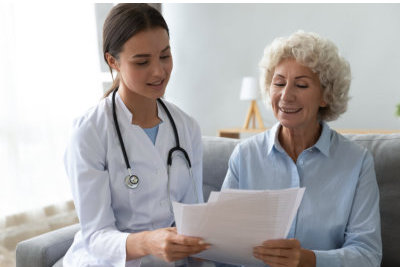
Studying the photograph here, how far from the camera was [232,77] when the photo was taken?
5.19m

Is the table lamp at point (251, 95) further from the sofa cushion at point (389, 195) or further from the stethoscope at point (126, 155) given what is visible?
the stethoscope at point (126, 155)

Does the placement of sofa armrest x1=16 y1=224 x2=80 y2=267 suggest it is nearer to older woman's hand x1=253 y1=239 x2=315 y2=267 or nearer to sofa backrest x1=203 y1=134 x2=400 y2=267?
older woman's hand x1=253 y1=239 x2=315 y2=267

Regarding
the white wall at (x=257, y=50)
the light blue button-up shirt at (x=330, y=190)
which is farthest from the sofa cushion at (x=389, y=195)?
the white wall at (x=257, y=50)

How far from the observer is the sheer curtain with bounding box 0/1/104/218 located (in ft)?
10.5

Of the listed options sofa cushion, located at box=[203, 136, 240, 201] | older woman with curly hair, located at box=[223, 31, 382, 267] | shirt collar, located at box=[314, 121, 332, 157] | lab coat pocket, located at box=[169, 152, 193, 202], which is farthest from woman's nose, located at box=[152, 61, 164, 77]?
sofa cushion, located at box=[203, 136, 240, 201]

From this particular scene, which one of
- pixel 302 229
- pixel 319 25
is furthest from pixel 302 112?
pixel 319 25

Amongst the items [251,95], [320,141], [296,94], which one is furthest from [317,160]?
[251,95]

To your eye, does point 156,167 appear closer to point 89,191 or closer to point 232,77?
point 89,191

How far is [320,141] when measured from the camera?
156 cm

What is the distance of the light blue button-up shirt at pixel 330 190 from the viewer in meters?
1.45

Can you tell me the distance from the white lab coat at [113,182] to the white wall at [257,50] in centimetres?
328

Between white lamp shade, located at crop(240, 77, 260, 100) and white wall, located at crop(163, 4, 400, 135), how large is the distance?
283mm

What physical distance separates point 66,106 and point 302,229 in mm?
2547

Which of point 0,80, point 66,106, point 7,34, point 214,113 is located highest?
point 7,34
